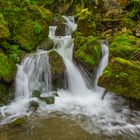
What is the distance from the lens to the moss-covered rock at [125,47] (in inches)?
375

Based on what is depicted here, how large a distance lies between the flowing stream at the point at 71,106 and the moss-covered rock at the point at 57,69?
17 cm

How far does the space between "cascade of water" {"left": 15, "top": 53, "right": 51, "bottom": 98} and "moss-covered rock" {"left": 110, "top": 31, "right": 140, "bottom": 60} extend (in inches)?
98.4

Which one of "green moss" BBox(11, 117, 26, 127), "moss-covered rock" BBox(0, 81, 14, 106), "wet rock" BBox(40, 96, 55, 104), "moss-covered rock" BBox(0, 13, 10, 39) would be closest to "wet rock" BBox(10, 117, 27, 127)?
"green moss" BBox(11, 117, 26, 127)

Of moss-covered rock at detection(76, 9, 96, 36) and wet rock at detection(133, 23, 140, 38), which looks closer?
wet rock at detection(133, 23, 140, 38)

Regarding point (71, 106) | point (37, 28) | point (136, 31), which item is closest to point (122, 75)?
point (71, 106)

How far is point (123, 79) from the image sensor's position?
789 cm

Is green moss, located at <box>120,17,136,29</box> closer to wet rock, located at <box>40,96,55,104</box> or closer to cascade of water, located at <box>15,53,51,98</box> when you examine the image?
cascade of water, located at <box>15,53,51,98</box>

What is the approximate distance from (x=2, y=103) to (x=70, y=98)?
2309 mm

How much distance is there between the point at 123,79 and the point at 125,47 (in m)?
2.14

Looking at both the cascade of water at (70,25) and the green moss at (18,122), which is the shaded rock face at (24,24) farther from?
the green moss at (18,122)

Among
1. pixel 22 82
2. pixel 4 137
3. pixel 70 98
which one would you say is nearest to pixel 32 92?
pixel 22 82

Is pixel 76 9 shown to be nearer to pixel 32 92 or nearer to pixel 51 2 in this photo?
pixel 51 2

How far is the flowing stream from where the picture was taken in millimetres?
7195

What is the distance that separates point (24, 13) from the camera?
11.5 m
